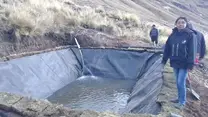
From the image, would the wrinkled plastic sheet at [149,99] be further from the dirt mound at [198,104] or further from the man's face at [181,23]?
the man's face at [181,23]

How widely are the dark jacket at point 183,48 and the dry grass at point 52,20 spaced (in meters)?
6.71

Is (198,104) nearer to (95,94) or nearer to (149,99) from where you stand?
(149,99)

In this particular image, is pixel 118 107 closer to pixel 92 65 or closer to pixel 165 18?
pixel 92 65

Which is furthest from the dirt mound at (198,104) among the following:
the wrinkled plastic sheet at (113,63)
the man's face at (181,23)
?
the wrinkled plastic sheet at (113,63)

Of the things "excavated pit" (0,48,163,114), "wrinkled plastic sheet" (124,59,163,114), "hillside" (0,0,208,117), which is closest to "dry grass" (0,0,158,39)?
"hillside" (0,0,208,117)

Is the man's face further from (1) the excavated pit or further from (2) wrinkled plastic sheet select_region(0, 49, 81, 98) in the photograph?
(2) wrinkled plastic sheet select_region(0, 49, 81, 98)

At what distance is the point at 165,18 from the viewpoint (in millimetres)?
41188

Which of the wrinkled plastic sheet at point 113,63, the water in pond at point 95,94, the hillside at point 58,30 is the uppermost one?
the hillside at point 58,30

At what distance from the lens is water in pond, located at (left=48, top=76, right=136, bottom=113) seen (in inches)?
347

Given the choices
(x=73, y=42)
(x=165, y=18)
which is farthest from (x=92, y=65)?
(x=165, y=18)

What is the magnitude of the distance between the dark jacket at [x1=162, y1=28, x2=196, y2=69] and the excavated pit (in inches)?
39.0

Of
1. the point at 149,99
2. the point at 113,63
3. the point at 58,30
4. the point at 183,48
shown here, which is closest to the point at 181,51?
the point at 183,48

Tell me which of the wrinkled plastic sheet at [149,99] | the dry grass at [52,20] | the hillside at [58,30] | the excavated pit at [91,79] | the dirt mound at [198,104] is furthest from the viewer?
the dry grass at [52,20]

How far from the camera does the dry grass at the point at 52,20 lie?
37.4ft
